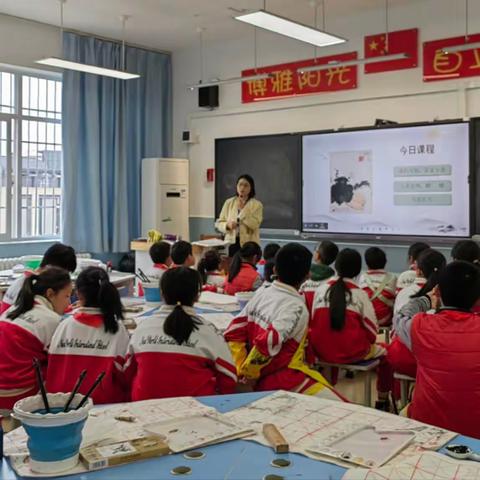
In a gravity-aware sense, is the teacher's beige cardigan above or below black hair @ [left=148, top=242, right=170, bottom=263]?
above

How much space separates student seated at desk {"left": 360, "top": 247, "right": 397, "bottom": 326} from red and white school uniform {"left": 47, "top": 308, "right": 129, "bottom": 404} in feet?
7.35

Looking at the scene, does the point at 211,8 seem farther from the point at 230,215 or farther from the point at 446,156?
the point at 446,156

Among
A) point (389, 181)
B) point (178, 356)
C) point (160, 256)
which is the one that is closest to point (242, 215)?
point (389, 181)

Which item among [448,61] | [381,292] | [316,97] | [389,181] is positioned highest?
[448,61]

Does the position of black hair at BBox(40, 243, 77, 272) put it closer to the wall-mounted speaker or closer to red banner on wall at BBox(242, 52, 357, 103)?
red banner on wall at BBox(242, 52, 357, 103)

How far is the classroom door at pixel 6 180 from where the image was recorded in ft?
23.4

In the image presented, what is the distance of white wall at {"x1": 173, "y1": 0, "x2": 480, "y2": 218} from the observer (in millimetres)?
6094

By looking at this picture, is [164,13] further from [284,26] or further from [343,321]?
[343,321]

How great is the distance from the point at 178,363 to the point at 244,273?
2059mm

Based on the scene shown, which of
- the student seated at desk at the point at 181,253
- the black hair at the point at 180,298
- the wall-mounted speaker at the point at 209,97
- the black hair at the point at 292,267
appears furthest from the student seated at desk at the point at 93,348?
the wall-mounted speaker at the point at 209,97

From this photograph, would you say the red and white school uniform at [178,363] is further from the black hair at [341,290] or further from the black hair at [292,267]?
the black hair at [341,290]

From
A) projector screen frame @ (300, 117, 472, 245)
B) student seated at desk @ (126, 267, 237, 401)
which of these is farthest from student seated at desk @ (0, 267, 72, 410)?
projector screen frame @ (300, 117, 472, 245)

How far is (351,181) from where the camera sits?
671 cm

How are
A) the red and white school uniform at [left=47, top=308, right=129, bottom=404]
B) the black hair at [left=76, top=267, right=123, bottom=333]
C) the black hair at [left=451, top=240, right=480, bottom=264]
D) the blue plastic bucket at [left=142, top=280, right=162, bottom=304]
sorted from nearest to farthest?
the red and white school uniform at [left=47, top=308, right=129, bottom=404] → the black hair at [left=76, top=267, right=123, bottom=333] → the blue plastic bucket at [left=142, top=280, right=162, bottom=304] → the black hair at [left=451, top=240, right=480, bottom=264]
